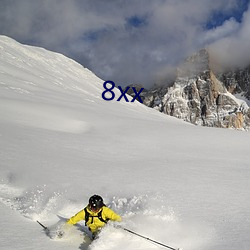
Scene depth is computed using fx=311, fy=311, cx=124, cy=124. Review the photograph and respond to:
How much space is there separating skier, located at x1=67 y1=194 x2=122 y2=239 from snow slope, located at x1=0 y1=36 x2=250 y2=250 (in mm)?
219

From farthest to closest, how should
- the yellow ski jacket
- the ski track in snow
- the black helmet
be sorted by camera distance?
1. the yellow ski jacket
2. the black helmet
3. the ski track in snow

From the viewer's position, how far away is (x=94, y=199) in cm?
587

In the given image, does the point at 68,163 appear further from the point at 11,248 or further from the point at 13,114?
the point at 13,114

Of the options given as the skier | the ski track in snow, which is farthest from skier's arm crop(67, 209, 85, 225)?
the ski track in snow

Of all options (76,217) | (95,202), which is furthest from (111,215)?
(76,217)

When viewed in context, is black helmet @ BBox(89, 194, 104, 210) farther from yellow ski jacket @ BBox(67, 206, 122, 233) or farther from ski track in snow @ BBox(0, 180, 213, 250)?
ski track in snow @ BBox(0, 180, 213, 250)

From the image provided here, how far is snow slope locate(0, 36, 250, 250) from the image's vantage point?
5.60 metres

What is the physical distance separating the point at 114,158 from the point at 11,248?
6455 millimetres

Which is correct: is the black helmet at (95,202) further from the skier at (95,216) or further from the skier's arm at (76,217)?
the skier's arm at (76,217)

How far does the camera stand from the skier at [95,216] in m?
5.92

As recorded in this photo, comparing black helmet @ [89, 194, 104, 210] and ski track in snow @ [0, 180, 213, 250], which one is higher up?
black helmet @ [89, 194, 104, 210]

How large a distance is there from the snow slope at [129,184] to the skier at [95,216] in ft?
0.72

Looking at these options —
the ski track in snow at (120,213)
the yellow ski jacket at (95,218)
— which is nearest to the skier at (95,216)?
the yellow ski jacket at (95,218)

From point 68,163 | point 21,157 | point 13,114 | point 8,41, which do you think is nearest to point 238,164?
point 68,163
